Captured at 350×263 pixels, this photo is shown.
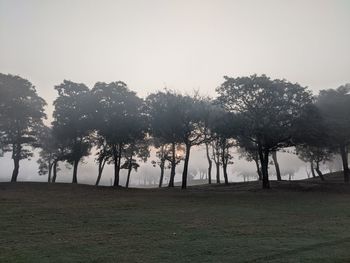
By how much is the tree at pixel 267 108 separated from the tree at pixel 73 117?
2034 cm

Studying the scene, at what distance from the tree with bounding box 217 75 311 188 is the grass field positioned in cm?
1439

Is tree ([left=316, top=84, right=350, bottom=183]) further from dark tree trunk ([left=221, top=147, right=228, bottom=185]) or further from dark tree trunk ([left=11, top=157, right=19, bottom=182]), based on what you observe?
dark tree trunk ([left=11, top=157, right=19, bottom=182])

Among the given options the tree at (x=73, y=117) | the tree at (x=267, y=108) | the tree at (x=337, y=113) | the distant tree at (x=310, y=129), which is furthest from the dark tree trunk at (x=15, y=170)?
the tree at (x=337, y=113)

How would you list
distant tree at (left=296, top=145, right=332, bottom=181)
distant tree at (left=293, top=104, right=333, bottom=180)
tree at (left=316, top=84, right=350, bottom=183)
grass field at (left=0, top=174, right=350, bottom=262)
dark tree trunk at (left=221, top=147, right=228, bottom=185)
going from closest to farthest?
grass field at (left=0, top=174, right=350, bottom=262) → distant tree at (left=293, top=104, right=333, bottom=180) → tree at (left=316, top=84, right=350, bottom=183) → distant tree at (left=296, top=145, right=332, bottom=181) → dark tree trunk at (left=221, top=147, right=228, bottom=185)

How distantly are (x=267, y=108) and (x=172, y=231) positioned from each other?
1271 inches

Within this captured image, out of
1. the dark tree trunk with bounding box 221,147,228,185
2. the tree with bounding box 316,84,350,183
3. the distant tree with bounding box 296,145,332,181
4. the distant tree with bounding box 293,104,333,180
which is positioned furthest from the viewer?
the dark tree trunk with bounding box 221,147,228,185

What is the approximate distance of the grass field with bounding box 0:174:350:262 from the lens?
13.7 metres

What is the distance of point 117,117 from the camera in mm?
52125

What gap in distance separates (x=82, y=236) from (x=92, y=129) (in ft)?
122

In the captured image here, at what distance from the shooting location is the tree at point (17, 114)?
162ft

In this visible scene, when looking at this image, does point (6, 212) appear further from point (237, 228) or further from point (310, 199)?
point (310, 199)

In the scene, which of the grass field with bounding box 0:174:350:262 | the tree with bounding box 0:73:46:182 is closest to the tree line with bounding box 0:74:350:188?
the tree with bounding box 0:73:46:182

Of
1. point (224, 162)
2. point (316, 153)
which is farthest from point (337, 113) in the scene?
point (224, 162)

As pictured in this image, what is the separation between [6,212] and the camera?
24.6 m
